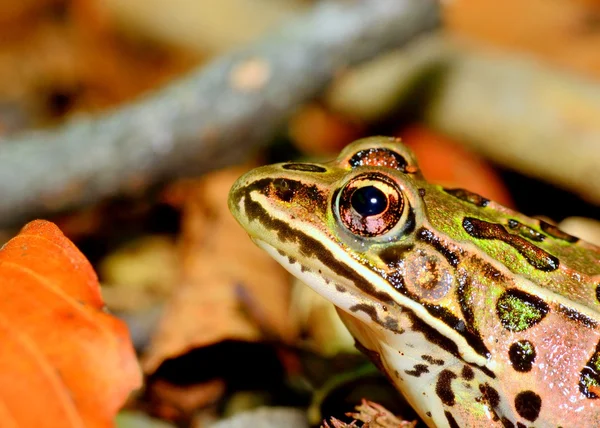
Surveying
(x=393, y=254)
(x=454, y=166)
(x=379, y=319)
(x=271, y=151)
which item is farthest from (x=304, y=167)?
(x=271, y=151)

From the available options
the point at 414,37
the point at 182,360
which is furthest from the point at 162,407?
the point at 414,37

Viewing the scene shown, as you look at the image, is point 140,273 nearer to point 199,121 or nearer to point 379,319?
point 199,121

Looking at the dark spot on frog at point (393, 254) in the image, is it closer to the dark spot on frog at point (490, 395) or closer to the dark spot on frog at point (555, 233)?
the dark spot on frog at point (490, 395)

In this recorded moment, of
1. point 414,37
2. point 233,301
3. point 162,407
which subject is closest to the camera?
point 162,407

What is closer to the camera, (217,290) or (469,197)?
(469,197)

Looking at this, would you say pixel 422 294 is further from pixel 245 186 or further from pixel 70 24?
pixel 70 24

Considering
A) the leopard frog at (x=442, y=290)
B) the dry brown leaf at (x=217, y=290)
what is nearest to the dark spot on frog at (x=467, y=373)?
the leopard frog at (x=442, y=290)
